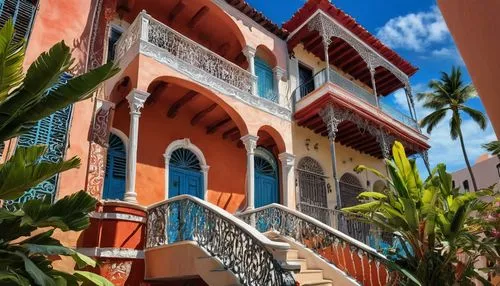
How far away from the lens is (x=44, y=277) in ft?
11.1

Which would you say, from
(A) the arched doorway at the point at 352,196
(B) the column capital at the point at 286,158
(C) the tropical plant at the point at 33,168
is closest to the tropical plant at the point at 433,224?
(C) the tropical plant at the point at 33,168

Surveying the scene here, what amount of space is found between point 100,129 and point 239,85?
4.42 metres

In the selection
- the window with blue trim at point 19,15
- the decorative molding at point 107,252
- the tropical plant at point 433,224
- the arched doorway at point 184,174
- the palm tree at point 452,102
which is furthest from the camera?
the palm tree at point 452,102

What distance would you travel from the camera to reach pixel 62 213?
12.7ft

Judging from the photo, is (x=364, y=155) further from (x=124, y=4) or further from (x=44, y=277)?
(x=44, y=277)

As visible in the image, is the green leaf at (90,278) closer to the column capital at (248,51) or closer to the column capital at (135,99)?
the column capital at (135,99)

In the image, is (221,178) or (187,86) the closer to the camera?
(187,86)

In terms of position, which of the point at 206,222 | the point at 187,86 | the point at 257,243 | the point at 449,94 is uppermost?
the point at 449,94

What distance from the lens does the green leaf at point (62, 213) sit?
3.70 meters

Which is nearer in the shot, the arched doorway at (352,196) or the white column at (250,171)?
the white column at (250,171)

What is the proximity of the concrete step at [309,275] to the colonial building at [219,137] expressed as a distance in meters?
0.03

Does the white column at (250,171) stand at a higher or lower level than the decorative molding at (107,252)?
higher

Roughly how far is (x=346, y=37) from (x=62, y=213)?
12511 millimetres

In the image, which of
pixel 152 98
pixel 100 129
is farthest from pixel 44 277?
pixel 152 98
